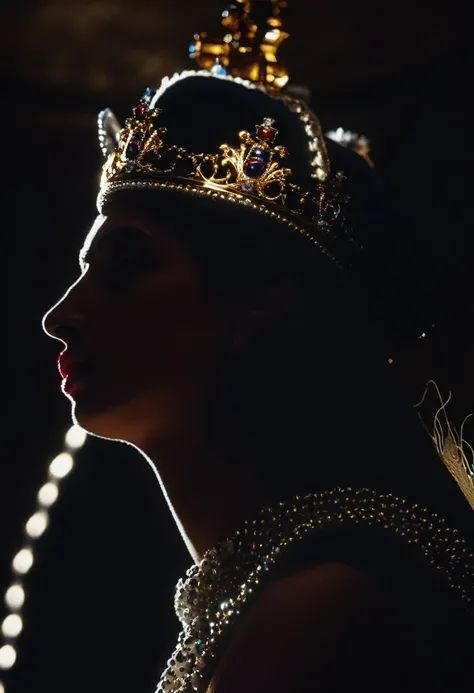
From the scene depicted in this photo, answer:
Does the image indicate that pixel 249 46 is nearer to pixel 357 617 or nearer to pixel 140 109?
pixel 140 109

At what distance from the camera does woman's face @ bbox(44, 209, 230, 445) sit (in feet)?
4.03

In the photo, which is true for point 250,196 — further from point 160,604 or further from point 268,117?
point 160,604

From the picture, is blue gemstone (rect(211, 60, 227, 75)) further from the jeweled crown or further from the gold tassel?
the gold tassel

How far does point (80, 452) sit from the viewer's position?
2172mm

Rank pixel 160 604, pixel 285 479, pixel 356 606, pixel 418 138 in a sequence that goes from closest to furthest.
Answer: pixel 356 606 < pixel 285 479 < pixel 418 138 < pixel 160 604

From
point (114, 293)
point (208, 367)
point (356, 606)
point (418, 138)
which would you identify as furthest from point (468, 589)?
point (418, 138)

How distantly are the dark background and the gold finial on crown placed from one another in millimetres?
237

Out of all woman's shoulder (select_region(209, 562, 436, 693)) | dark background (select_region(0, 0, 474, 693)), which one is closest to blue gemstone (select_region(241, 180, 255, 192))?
dark background (select_region(0, 0, 474, 693))

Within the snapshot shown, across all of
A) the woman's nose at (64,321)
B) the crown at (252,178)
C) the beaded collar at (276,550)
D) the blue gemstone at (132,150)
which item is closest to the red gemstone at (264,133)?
the crown at (252,178)

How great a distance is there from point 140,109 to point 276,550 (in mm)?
641

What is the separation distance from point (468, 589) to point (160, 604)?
3.08 ft

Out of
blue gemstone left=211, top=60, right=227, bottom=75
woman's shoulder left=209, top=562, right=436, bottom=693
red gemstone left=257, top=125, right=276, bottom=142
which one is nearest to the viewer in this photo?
woman's shoulder left=209, top=562, right=436, bottom=693

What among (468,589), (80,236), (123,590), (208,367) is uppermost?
(80,236)

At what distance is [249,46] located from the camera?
1603 millimetres
